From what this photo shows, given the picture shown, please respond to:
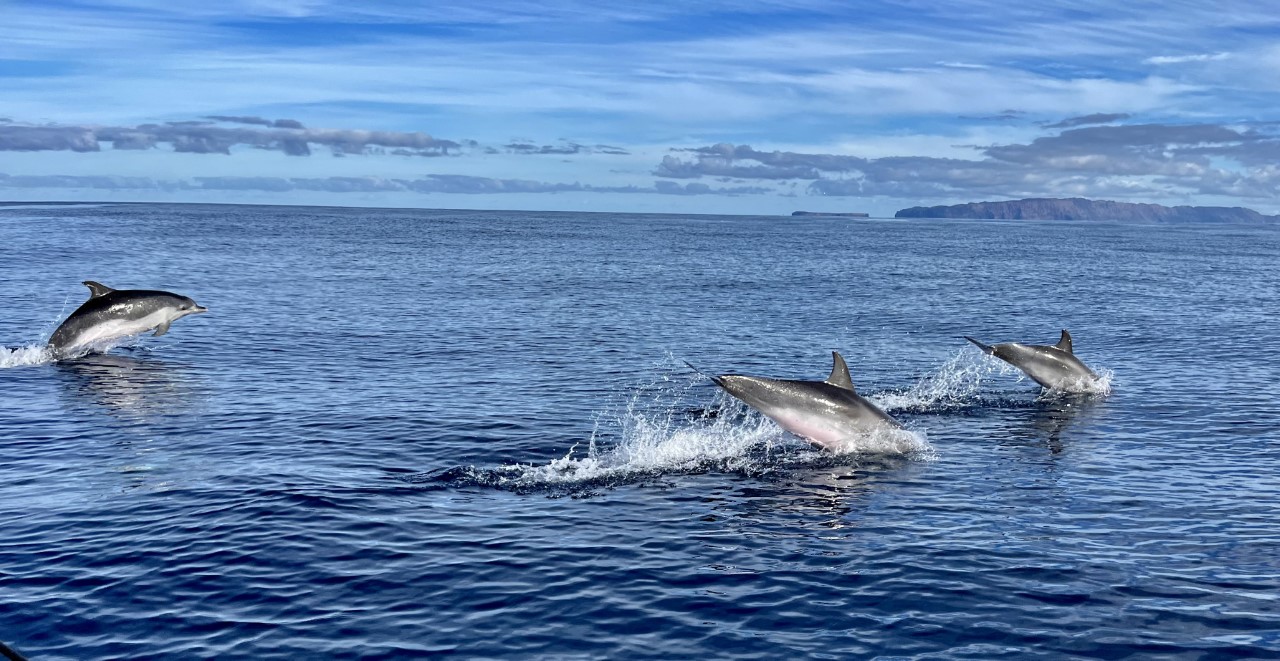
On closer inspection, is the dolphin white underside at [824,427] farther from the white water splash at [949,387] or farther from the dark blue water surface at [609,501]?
the white water splash at [949,387]

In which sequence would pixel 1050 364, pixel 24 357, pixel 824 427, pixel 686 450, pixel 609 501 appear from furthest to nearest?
pixel 24 357 → pixel 1050 364 → pixel 686 450 → pixel 824 427 → pixel 609 501

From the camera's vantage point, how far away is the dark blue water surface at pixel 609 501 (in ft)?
45.0

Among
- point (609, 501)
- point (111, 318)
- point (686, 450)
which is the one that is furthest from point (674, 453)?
point (111, 318)

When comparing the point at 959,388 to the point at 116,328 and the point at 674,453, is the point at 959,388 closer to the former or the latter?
the point at 674,453

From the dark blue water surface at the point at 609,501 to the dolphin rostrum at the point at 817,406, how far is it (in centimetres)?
60

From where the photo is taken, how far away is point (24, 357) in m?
34.7

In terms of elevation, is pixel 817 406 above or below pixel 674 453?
above

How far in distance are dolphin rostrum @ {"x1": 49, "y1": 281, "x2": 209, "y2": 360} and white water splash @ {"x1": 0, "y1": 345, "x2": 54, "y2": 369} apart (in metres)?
0.30

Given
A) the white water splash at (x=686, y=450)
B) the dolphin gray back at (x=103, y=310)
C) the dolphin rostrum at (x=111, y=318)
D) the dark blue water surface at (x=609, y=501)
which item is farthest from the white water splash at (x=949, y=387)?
the dolphin gray back at (x=103, y=310)

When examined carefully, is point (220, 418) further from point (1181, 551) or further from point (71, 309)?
point (71, 309)

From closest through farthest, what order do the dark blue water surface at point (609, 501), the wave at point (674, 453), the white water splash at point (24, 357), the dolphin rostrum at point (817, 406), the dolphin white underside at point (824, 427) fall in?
the dark blue water surface at point (609, 501) < the wave at point (674, 453) < the dolphin rostrum at point (817, 406) < the dolphin white underside at point (824, 427) < the white water splash at point (24, 357)

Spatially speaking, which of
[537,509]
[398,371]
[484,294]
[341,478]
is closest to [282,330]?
[398,371]

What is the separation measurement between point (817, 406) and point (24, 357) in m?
25.6

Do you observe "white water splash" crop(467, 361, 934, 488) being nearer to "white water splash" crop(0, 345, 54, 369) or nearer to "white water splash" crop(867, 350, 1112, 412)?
"white water splash" crop(867, 350, 1112, 412)
